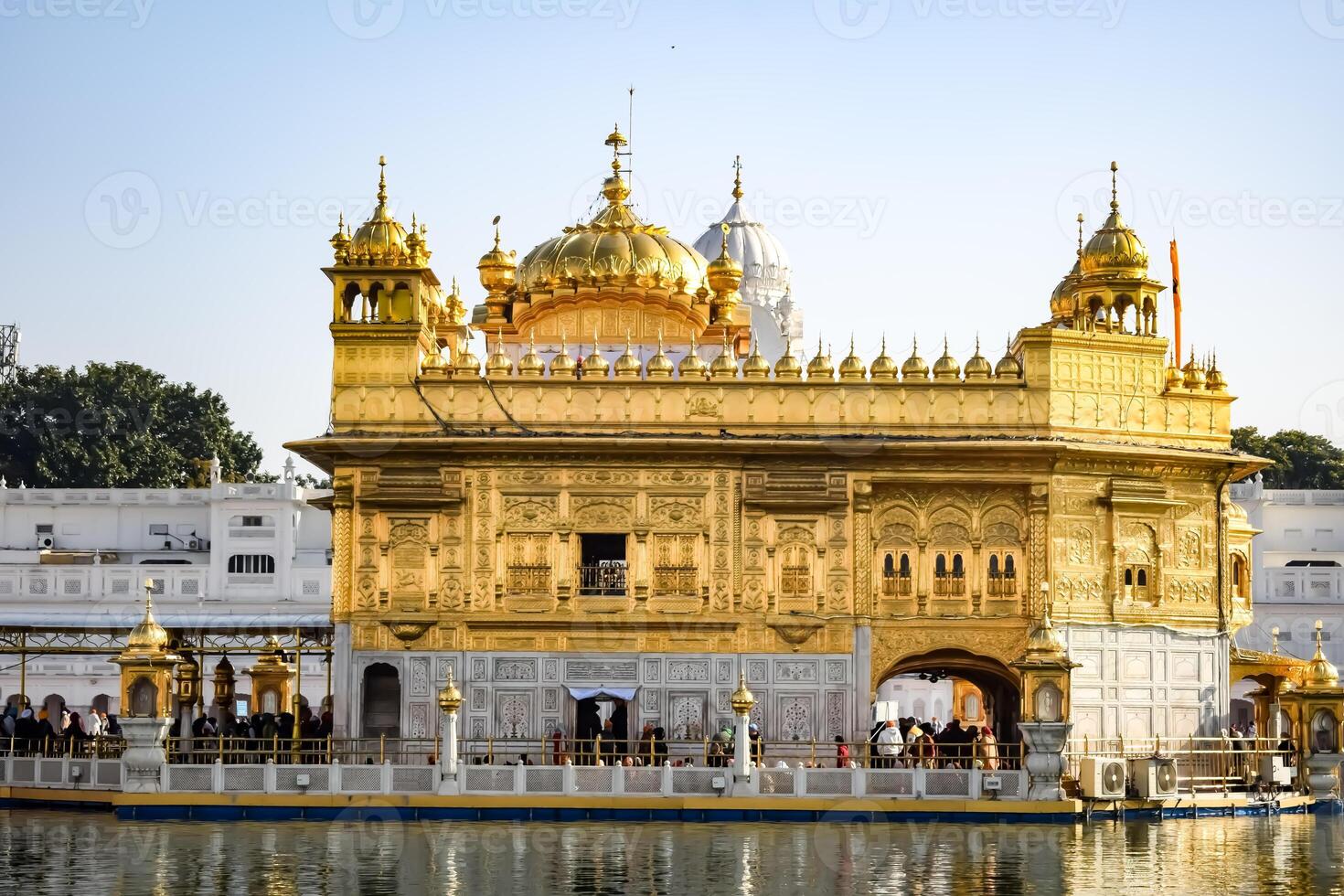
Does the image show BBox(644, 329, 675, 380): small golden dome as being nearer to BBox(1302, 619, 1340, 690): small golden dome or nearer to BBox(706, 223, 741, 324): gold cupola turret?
BBox(706, 223, 741, 324): gold cupola turret

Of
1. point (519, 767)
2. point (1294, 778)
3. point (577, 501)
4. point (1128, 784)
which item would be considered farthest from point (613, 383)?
point (1294, 778)

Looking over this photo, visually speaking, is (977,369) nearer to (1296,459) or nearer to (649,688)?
(649,688)

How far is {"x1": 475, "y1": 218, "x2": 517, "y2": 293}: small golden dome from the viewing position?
4153 centimetres

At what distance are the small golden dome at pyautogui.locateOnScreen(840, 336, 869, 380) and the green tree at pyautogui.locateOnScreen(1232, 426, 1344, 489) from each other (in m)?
48.9

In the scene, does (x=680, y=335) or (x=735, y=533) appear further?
(x=680, y=335)

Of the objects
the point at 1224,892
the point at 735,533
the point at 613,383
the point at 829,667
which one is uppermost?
the point at 613,383

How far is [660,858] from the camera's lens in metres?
25.2

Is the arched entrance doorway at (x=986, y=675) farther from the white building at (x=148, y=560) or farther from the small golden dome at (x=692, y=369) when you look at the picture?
the white building at (x=148, y=560)

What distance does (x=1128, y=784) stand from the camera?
103 ft

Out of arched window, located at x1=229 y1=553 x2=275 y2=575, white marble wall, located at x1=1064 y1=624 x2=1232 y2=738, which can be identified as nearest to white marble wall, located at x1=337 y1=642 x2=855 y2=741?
white marble wall, located at x1=1064 y1=624 x2=1232 y2=738

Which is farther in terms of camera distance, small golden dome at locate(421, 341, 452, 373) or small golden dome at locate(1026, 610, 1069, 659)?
small golden dome at locate(421, 341, 452, 373)

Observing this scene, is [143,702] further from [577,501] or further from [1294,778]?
[1294,778]

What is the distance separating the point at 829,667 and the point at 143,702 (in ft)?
33.5

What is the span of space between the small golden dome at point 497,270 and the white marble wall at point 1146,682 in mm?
13812
